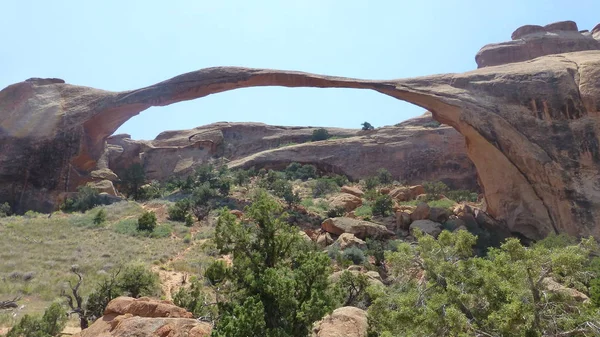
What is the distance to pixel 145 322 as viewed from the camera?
18.5 ft

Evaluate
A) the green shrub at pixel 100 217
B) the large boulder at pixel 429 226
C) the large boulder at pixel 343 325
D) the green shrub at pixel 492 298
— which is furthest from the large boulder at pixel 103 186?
the green shrub at pixel 492 298

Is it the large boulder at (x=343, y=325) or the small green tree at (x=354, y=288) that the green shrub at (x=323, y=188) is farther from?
the large boulder at (x=343, y=325)

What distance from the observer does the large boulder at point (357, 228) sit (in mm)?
15875

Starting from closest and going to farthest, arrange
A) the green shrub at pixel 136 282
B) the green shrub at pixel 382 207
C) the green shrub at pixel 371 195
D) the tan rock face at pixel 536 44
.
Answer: the green shrub at pixel 136 282 → the green shrub at pixel 382 207 → the green shrub at pixel 371 195 → the tan rock face at pixel 536 44

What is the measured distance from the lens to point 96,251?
13.5 meters

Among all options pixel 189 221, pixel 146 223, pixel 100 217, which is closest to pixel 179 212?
pixel 189 221

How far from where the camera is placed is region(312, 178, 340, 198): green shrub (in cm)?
2481

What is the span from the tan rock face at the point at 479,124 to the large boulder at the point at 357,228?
505 cm

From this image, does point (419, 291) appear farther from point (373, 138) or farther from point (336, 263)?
point (373, 138)

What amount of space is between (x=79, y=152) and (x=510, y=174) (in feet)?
65.9

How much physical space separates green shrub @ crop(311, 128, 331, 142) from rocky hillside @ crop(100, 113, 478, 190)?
670 millimetres

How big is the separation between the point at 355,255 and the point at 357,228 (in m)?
2.62

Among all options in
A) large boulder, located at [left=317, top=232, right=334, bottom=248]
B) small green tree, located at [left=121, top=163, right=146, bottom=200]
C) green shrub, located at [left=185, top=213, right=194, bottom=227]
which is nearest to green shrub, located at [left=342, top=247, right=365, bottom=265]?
large boulder, located at [left=317, top=232, right=334, bottom=248]

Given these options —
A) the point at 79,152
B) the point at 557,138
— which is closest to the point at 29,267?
the point at 79,152
